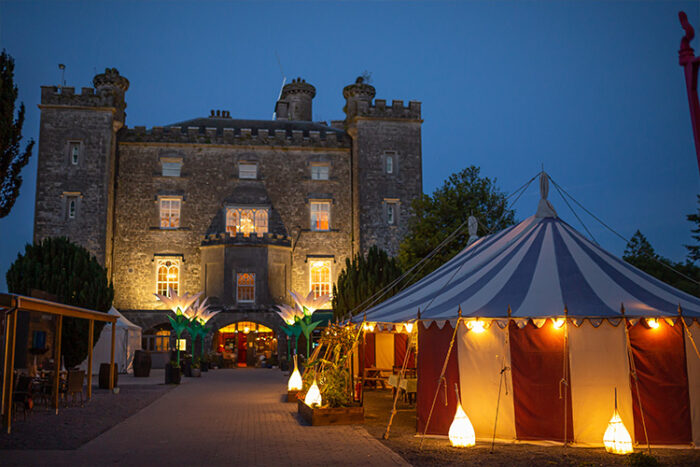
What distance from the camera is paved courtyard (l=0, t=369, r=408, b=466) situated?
23.7 ft

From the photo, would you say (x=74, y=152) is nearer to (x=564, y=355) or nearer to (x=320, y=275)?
(x=320, y=275)

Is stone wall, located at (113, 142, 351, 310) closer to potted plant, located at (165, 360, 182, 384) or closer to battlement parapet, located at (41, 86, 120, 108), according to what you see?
battlement parapet, located at (41, 86, 120, 108)

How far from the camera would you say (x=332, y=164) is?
31266 mm

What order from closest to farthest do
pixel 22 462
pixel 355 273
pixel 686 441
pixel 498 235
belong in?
pixel 22 462 < pixel 686 441 < pixel 498 235 < pixel 355 273

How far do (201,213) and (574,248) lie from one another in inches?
913

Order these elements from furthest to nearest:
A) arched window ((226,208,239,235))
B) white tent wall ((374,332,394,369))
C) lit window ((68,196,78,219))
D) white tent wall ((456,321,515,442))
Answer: arched window ((226,208,239,235))
lit window ((68,196,78,219))
white tent wall ((374,332,394,369))
white tent wall ((456,321,515,442))

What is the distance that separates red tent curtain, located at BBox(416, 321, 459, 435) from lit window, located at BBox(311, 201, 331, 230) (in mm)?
21786

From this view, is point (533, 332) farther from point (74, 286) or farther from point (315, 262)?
point (315, 262)

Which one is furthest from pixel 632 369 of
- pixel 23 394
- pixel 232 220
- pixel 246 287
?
pixel 232 220

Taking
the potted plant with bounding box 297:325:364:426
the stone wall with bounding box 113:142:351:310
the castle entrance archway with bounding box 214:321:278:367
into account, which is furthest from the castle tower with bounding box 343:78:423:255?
the potted plant with bounding box 297:325:364:426

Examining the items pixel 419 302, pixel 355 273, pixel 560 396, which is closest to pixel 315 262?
pixel 355 273

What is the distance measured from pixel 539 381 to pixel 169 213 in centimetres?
2466

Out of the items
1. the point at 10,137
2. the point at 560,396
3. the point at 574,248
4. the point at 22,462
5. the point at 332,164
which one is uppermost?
the point at 332,164

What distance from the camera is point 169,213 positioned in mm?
30172
